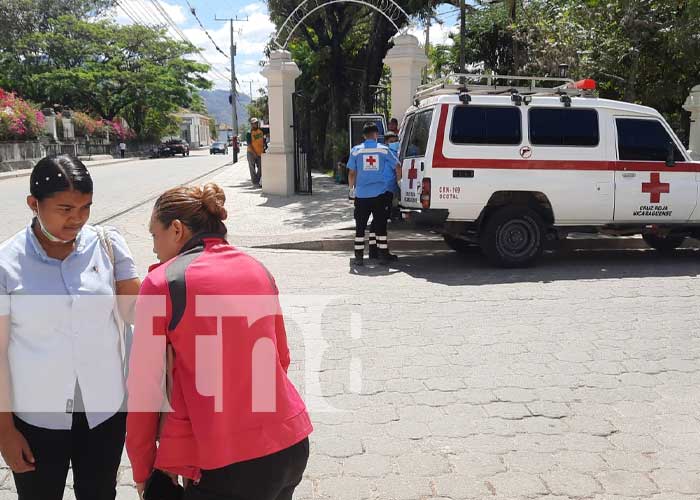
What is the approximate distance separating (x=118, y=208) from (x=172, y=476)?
14019 millimetres

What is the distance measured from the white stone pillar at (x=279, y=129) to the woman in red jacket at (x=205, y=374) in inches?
569

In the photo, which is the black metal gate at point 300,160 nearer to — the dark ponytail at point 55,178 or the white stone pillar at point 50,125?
the dark ponytail at point 55,178

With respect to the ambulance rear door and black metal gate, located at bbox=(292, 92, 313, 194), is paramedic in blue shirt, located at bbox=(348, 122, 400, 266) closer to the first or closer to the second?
the ambulance rear door

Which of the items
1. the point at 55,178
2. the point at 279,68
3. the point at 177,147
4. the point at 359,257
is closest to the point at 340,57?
the point at 279,68

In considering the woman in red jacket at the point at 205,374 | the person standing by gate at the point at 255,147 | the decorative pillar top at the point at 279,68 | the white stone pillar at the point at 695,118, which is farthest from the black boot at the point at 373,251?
the person standing by gate at the point at 255,147

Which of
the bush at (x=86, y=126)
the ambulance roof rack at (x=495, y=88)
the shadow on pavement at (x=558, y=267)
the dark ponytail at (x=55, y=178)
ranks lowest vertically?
the shadow on pavement at (x=558, y=267)

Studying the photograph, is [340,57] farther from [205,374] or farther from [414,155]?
[205,374]

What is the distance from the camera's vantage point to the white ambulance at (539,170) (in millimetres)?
8367

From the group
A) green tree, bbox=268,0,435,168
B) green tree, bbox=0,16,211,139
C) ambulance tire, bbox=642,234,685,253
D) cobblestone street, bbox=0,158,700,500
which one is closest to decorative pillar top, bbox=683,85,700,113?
ambulance tire, bbox=642,234,685,253

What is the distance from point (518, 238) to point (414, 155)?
1802 millimetres

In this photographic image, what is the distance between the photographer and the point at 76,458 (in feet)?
7.71

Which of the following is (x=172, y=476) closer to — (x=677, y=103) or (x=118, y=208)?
(x=118, y=208)

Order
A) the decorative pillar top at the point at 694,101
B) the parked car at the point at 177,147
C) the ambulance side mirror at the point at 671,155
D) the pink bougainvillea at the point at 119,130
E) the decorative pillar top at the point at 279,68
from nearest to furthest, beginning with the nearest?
1. the ambulance side mirror at the point at 671,155
2. the decorative pillar top at the point at 694,101
3. the decorative pillar top at the point at 279,68
4. the pink bougainvillea at the point at 119,130
5. the parked car at the point at 177,147

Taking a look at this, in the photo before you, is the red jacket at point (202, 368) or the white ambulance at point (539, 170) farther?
the white ambulance at point (539, 170)
